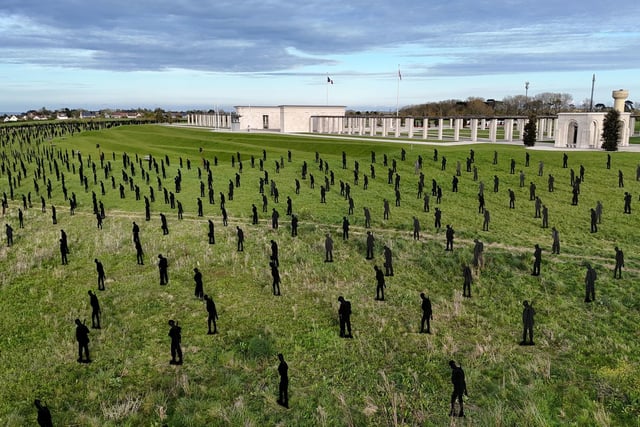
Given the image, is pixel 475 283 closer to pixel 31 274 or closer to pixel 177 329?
pixel 177 329

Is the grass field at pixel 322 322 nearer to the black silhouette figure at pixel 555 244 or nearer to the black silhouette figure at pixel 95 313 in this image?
the black silhouette figure at pixel 95 313

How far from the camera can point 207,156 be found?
6119cm

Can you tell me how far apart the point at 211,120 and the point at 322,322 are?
12029 centimetres

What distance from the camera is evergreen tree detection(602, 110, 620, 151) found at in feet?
158

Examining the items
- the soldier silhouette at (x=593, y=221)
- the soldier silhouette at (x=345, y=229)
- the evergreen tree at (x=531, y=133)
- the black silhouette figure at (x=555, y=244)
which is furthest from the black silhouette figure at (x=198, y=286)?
the evergreen tree at (x=531, y=133)

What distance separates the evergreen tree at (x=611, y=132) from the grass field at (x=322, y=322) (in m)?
17.6

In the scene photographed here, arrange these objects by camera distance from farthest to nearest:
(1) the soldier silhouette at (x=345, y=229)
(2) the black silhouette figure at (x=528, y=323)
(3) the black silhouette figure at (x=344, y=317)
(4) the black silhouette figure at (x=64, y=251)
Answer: (1) the soldier silhouette at (x=345, y=229)
(4) the black silhouette figure at (x=64, y=251)
(3) the black silhouette figure at (x=344, y=317)
(2) the black silhouette figure at (x=528, y=323)

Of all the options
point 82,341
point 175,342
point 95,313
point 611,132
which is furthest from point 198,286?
point 611,132

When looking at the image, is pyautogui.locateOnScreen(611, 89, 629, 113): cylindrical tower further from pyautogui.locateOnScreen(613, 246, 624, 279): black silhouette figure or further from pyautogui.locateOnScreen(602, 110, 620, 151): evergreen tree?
pyautogui.locateOnScreen(613, 246, 624, 279): black silhouette figure

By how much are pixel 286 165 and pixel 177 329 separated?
31.1m

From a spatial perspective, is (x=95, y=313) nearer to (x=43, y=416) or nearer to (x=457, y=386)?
(x=43, y=416)

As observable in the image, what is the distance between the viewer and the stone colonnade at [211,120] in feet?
405

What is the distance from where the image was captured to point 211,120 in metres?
131

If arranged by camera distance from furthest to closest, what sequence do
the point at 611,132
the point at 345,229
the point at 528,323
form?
1. the point at 611,132
2. the point at 345,229
3. the point at 528,323
